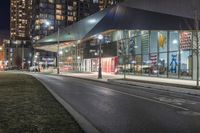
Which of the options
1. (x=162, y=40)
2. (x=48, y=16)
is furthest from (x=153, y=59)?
(x=48, y=16)

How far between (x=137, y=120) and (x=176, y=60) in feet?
104

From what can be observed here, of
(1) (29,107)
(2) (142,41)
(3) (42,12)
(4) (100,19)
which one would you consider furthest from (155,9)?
(3) (42,12)

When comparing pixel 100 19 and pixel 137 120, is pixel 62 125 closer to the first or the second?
pixel 137 120

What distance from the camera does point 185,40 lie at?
4088 centimetres

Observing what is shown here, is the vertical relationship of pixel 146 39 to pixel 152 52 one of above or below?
above

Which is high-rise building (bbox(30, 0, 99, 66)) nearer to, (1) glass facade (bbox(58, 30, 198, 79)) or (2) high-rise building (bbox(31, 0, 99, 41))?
(2) high-rise building (bbox(31, 0, 99, 41))

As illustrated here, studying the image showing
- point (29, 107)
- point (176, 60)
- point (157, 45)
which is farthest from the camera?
point (157, 45)

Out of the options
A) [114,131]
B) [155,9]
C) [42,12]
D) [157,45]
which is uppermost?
[42,12]

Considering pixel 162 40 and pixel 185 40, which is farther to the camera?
pixel 162 40

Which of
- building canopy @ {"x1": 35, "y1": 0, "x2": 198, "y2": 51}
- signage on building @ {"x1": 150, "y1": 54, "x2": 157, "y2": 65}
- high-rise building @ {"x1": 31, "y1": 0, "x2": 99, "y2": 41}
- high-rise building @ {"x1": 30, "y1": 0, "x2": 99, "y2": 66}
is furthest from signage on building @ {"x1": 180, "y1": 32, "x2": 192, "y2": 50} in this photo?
high-rise building @ {"x1": 31, "y1": 0, "x2": 99, "y2": 41}

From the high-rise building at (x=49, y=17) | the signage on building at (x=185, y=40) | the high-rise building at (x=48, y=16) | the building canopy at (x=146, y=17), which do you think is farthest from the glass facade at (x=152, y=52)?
the high-rise building at (x=48, y=16)

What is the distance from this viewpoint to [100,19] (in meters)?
56.9

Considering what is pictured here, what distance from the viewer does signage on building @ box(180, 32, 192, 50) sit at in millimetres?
39894

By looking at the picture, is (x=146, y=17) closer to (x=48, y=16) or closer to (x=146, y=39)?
(x=146, y=39)
